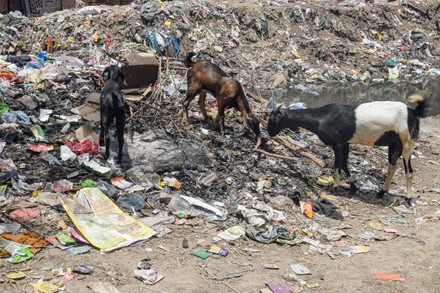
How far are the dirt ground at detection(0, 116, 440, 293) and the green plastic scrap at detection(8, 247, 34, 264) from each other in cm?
6

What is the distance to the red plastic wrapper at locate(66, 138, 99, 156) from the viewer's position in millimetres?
7055

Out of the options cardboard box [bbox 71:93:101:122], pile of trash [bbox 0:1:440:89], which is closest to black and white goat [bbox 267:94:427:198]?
cardboard box [bbox 71:93:101:122]

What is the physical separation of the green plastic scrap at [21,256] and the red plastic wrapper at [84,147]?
2.28 meters

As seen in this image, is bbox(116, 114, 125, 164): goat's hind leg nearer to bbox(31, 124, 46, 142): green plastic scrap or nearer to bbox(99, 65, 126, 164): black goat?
bbox(99, 65, 126, 164): black goat

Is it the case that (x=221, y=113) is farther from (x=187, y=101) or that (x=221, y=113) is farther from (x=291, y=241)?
(x=291, y=241)

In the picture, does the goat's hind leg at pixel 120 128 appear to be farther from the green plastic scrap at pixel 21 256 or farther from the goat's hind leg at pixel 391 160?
the goat's hind leg at pixel 391 160

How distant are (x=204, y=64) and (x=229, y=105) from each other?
89 cm

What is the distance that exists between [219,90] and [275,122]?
4.04 ft

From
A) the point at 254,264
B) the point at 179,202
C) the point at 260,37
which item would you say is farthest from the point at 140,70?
the point at 260,37

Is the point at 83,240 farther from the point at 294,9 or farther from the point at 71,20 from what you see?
the point at 294,9

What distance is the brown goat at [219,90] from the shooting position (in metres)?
8.39

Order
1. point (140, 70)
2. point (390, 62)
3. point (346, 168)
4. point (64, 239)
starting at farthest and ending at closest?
point (390, 62)
point (140, 70)
point (346, 168)
point (64, 239)

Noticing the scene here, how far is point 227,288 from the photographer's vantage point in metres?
4.85

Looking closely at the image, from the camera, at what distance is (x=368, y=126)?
711 centimetres
